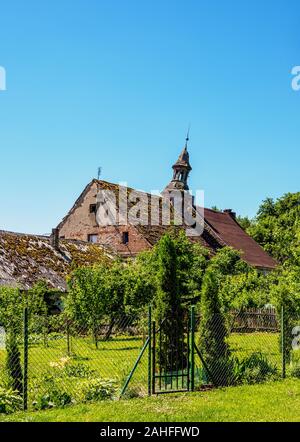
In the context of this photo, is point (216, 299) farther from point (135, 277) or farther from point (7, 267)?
point (7, 267)

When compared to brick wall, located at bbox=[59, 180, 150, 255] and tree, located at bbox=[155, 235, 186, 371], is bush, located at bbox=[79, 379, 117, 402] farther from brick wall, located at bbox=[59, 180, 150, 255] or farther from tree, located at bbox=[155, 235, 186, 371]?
brick wall, located at bbox=[59, 180, 150, 255]

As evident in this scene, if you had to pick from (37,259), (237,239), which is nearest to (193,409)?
(37,259)

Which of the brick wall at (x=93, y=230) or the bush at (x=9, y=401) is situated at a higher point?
the brick wall at (x=93, y=230)

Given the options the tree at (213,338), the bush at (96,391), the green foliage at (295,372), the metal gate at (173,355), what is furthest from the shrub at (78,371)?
the green foliage at (295,372)

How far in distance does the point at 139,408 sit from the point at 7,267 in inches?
790

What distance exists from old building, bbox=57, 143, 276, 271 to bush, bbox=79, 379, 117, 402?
86.3ft

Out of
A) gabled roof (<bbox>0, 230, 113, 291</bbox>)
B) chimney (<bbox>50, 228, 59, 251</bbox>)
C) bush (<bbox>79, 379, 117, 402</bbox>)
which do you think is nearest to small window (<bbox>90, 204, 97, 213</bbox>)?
gabled roof (<bbox>0, 230, 113, 291</bbox>)

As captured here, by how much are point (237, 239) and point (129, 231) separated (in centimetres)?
1198

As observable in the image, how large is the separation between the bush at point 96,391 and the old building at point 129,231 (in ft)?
86.3

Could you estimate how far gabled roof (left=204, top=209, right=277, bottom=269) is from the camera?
45.4 metres

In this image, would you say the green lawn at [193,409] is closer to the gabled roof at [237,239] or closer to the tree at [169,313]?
the tree at [169,313]

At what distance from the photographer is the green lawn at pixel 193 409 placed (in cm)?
993

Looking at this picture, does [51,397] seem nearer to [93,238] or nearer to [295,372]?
[295,372]
